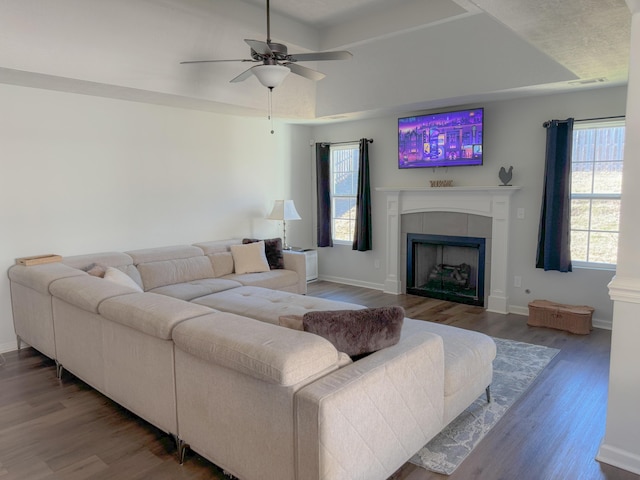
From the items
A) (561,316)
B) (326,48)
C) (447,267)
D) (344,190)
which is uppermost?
(326,48)

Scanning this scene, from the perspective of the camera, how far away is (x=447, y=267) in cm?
612

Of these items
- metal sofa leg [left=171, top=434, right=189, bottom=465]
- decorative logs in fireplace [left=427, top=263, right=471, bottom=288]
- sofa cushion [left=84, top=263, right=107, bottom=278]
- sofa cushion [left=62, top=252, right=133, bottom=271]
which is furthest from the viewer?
decorative logs in fireplace [left=427, top=263, right=471, bottom=288]

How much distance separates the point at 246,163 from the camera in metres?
6.22

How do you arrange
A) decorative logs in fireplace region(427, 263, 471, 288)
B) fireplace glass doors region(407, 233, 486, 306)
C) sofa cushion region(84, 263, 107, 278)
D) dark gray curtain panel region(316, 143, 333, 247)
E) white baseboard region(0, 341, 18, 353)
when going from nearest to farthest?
1. sofa cushion region(84, 263, 107, 278)
2. white baseboard region(0, 341, 18, 353)
3. fireplace glass doors region(407, 233, 486, 306)
4. decorative logs in fireplace region(427, 263, 471, 288)
5. dark gray curtain panel region(316, 143, 333, 247)

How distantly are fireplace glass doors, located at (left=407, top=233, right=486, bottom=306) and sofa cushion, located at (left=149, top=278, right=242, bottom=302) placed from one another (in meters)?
2.63

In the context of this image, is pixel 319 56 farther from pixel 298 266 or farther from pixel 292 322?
pixel 298 266

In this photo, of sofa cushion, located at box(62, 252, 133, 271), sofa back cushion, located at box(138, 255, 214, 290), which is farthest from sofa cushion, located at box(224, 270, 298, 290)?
sofa cushion, located at box(62, 252, 133, 271)

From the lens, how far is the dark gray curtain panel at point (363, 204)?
6.44m

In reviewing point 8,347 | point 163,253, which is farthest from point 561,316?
point 8,347

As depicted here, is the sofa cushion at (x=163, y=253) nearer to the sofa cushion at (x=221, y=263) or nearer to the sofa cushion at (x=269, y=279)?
the sofa cushion at (x=221, y=263)

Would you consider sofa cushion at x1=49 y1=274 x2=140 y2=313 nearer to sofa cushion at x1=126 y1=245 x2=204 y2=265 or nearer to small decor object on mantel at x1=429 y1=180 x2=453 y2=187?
sofa cushion at x1=126 y1=245 x2=204 y2=265

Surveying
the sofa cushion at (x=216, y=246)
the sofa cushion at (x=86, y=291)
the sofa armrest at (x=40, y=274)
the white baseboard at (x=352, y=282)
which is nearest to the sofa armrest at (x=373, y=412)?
the sofa cushion at (x=86, y=291)

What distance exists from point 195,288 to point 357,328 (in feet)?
9.15

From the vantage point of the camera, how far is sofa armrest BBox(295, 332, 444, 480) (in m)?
1.76
